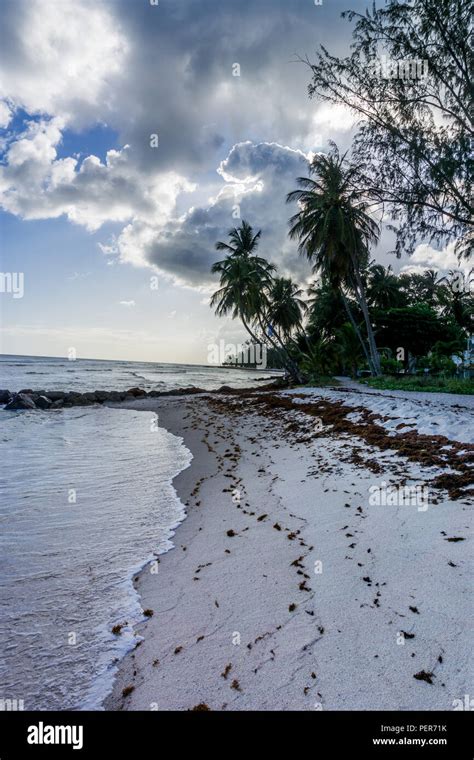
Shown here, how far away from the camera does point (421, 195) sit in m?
9.52

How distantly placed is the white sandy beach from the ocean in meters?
0.22

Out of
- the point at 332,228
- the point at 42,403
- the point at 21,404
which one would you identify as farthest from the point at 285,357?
the point at 21,404

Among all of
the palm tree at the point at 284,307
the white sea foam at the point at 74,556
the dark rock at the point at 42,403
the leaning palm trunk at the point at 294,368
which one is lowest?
the white sea foam at the point at 74,556

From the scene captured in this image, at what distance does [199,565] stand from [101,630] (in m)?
1.10

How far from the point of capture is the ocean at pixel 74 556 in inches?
94.0

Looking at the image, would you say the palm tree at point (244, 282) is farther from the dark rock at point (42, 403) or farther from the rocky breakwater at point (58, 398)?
the dark rock at point (42, 403)

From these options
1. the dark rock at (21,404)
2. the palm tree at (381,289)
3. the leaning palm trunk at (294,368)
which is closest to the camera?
the dark rock at (21,404)

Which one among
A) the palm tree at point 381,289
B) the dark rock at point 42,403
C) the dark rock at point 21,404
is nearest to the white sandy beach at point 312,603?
the dark rock at point 21,404

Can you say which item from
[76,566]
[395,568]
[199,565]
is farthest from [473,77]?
[76,566]

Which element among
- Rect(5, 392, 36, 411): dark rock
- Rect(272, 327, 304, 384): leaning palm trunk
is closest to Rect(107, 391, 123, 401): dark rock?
Rect(5, 392, 36, 411): dark rock

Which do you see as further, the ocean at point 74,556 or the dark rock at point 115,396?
the dark rock at point 115,396

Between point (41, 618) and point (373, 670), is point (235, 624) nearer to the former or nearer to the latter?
point (373, 670)

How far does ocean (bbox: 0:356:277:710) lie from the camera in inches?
94.0

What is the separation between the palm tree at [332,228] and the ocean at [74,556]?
1730cm
